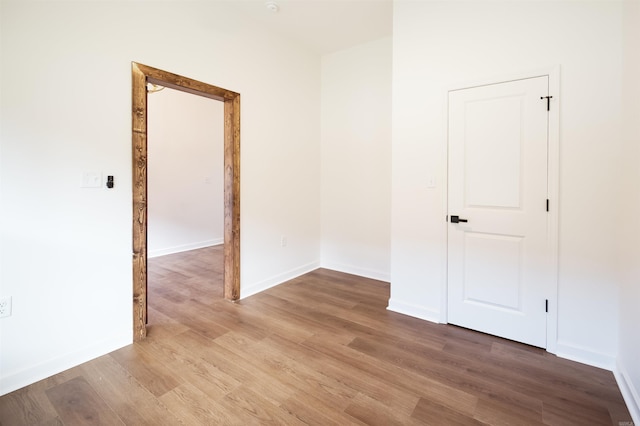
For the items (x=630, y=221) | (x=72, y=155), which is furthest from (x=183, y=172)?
(x=630, y=221)

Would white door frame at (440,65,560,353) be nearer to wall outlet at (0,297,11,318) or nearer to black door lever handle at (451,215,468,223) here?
black door lever handle at (451,215,468,223)

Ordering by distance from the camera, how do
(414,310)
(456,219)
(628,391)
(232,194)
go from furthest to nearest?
(232,194)
(414,310)
(456,219)
(628,391)

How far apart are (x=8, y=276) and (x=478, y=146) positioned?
11.1 feet

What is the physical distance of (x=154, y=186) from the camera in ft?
17.0

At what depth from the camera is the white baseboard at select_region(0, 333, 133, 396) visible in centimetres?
181

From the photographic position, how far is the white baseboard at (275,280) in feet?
10.9

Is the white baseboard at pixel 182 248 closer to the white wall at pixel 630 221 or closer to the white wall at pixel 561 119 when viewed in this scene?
the white wall at pixel 561 119

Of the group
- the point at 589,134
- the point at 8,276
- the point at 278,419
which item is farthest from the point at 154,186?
the point at 589,134

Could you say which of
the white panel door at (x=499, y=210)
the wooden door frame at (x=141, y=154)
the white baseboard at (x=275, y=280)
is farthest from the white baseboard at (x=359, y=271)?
the wooden door frame at (x=141, y=154)

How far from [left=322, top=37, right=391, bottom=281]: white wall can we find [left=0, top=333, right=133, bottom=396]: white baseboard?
2.73 m

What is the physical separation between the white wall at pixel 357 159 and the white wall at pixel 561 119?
39.1 inches

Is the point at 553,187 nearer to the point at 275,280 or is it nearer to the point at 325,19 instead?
the point at 325,19

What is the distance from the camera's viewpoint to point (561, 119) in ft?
6.97

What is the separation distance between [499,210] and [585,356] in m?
1.15
